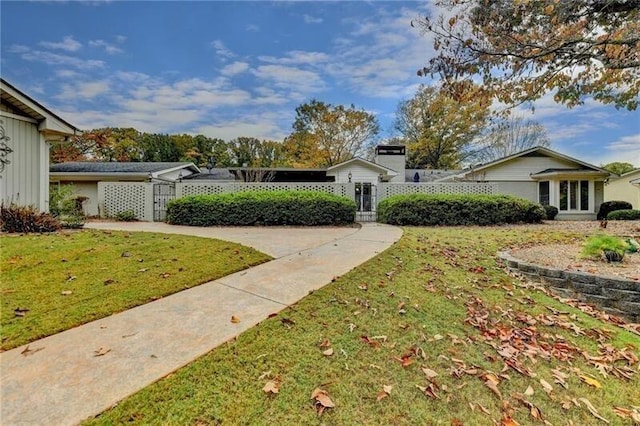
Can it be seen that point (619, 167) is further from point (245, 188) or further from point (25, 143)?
point (25, 143)

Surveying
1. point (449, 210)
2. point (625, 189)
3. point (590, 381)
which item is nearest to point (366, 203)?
point (449, 210)

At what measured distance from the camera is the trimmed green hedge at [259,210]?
10.9 metres

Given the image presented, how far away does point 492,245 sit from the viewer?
24.2 ft

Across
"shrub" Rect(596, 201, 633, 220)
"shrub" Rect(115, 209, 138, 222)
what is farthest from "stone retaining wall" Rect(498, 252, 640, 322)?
"shrub" Rect(596, 201, 633, 220)

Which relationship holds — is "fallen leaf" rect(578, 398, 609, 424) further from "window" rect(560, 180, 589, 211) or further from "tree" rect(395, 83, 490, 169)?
"tree" rect(395, 83, 490, 169)

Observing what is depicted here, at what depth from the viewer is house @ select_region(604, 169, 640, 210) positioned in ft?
73.4

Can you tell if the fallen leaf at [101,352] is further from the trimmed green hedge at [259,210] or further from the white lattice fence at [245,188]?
the white lattice fence at [245,188]

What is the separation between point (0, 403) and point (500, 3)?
28.3ft

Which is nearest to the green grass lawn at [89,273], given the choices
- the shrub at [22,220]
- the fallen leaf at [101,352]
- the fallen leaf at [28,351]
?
the fallen leaf at [28,351]

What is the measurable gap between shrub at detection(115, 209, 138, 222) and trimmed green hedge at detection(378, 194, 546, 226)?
32.9ft

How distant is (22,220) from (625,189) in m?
34.1

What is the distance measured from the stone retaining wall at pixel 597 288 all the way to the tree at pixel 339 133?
2695cm

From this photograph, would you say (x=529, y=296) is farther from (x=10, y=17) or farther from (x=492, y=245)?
(x=10, y=17)

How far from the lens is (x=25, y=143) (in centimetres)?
802
